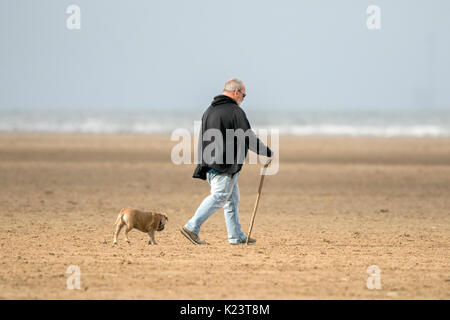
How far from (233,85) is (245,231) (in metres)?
2.77

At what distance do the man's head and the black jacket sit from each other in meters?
0.08

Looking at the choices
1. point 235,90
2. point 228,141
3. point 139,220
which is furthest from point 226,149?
point 139,220

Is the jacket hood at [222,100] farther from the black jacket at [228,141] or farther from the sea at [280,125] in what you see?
the sea at [280,125]

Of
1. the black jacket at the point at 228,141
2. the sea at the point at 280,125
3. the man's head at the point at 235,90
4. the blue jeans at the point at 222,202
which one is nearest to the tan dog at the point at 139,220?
the blue jeans at the point at 222,202

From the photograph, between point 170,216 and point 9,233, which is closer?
point 9,233

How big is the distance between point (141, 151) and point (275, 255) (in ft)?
69.7

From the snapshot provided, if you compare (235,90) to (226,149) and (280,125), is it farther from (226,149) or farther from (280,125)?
(280,125)

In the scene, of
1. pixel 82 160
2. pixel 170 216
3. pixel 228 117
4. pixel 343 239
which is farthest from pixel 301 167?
pixel 228 117

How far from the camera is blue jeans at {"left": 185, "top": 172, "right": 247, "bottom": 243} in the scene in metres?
8.86

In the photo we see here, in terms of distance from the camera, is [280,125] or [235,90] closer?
[235,90]

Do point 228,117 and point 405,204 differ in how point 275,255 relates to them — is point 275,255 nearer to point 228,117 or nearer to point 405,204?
point 228,117

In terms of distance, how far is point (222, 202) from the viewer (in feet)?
29.4
